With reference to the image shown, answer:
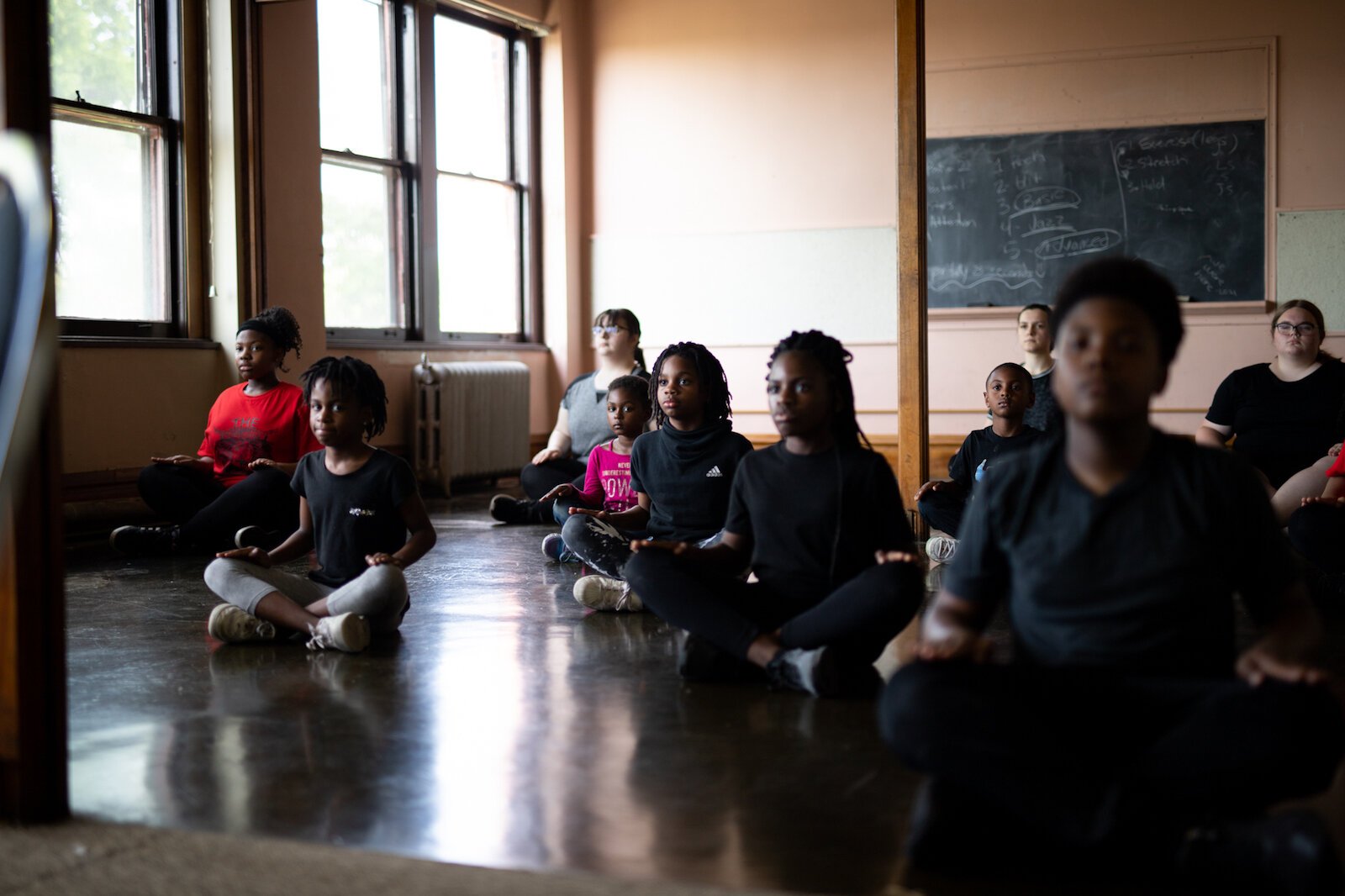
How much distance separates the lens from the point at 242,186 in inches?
238

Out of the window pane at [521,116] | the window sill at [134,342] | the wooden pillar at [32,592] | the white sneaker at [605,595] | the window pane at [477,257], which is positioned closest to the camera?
the wooden pillar at [32,592]

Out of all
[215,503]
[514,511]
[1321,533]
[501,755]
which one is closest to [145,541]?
[215,503]

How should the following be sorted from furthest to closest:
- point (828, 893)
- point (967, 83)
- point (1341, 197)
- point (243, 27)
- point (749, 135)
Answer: point (749, 135) → point (967, 83) → point (1341, 197) → point (243, 27) → point (828, 893)

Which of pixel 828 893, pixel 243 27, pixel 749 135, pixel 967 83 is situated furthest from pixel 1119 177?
pixel 828 893

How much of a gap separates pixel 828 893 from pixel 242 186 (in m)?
5.21

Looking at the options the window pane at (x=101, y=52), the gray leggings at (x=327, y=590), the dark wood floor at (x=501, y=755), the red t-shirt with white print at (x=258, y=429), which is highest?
the window pane at (x=101, y=52)

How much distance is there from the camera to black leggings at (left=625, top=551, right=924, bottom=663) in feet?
8.82

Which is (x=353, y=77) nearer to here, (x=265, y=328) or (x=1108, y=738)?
(x=265, y=328)

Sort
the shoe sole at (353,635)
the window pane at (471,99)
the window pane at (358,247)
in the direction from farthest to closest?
the window pane at (471,99)
the window pane at (358,247)
the shoe sole at (353,635)

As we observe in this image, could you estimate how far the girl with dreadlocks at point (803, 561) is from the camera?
A: 2.72 meters

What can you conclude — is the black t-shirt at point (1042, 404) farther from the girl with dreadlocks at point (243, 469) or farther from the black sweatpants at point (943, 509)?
the girl with dreadlocks at point (243, 469)

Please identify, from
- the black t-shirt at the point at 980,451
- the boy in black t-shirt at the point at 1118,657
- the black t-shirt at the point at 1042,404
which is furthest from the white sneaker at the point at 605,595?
the boy in black t-shirt at the point at 1118,657

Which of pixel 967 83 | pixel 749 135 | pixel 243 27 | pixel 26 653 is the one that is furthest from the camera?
pixel 749 135

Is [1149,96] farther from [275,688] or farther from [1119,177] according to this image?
[275,688]
